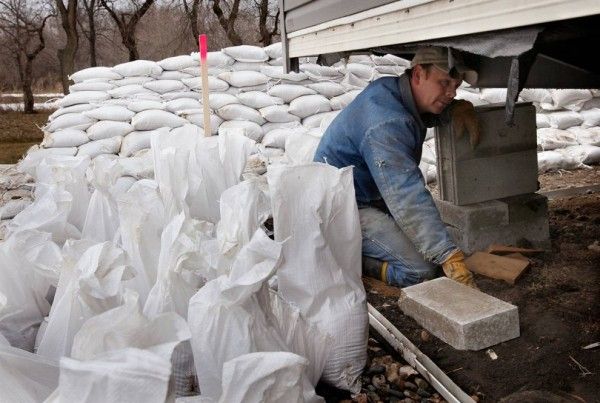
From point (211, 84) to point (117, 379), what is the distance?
5.24m

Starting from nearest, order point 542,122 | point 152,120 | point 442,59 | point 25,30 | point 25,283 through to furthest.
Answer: point 25,283 < point 442,59 < point 152,120 < point 542,122 < point 25,30

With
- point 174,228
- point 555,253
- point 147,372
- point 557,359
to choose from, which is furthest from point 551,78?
point 147,372

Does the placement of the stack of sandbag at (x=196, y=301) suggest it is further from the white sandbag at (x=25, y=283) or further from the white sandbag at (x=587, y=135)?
the white sandbag at (x=587, y=135)

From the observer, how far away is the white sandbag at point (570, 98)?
616cm

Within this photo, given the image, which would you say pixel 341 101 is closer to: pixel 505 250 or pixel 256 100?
pixel 256 100

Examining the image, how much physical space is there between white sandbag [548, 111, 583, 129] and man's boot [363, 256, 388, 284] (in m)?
3.94

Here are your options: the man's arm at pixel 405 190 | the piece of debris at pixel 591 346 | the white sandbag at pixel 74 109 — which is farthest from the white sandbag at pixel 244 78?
the piece of debris at pixel 591 346

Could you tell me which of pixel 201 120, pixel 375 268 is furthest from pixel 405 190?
pixel 201 120

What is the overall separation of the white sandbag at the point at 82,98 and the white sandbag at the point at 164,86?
493 mm

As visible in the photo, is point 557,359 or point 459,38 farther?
point 459,38

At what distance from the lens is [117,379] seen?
114 centimetres

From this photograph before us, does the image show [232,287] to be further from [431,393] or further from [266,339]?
[431,393]

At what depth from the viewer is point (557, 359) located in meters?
2.15

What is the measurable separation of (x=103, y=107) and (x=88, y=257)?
4467 millimetres
